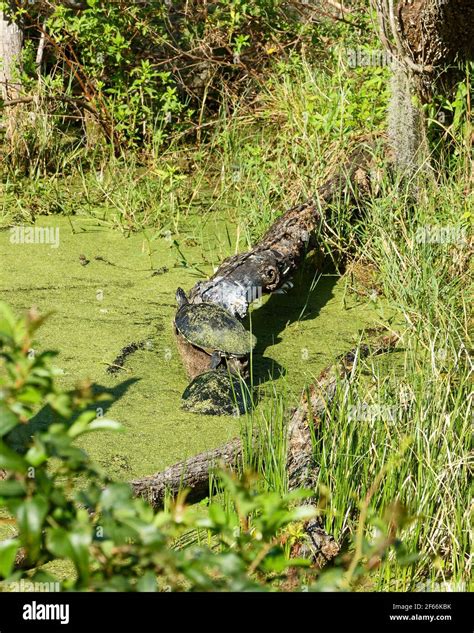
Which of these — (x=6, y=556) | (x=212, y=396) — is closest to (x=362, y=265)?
(x=212, y=396)

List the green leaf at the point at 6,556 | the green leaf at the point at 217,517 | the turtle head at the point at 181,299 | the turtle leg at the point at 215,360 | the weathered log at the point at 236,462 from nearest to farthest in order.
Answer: the green leaf at the point at 6,556 → the green leaf at the point at 217,517 → the weathered log at the point at 236,462 → the turtle leg at the point at 215,360 → the turtle head at the point at 181,299

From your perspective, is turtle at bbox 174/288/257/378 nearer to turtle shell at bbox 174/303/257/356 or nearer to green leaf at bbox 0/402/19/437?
turtle shell at bbox 174/303/257/356

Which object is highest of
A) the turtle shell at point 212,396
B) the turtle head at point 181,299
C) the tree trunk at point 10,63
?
→ the tree trunk at point 10,63

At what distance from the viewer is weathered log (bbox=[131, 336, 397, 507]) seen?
3.14m

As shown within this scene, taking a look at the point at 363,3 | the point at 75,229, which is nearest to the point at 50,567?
the point at 75,229

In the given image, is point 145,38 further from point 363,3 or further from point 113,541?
point 113,541

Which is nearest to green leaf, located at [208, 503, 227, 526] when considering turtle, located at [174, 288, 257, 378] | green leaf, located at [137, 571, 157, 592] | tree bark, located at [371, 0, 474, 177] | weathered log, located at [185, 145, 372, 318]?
green leaf, located at [137, 571, 157, 592]

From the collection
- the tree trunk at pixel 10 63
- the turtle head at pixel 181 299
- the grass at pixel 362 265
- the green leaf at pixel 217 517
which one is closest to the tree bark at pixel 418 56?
the grass at pixel 362 265

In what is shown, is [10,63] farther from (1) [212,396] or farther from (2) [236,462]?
(2) [236,462]

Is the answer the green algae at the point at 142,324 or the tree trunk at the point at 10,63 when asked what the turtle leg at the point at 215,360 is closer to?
the green algae at the point at 142,324

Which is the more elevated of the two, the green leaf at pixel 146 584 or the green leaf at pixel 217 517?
the green leaf at pixel 217 517

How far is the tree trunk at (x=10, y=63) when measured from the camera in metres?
6.45

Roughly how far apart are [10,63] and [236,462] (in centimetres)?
455
